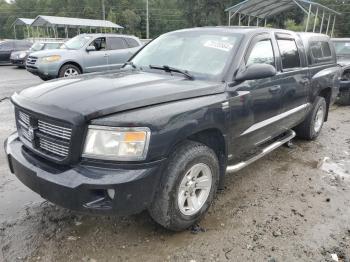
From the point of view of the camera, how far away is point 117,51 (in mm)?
11961

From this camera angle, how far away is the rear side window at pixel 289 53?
176 inches

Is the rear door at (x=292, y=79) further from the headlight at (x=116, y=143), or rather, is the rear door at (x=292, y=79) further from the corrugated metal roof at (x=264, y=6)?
the corrugated metal roof at (x=264, y=6)

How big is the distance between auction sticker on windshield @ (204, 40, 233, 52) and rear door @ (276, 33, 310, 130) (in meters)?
0.93

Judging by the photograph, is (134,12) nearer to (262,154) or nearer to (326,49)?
(326,49)

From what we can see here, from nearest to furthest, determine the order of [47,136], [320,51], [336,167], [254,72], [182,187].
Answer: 1. [47,136]
2. [182,187]
3. [254,72]
4. [336,167]
5. [320,51]

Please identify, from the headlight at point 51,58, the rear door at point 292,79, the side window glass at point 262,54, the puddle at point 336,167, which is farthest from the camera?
the headlight at point 51,58

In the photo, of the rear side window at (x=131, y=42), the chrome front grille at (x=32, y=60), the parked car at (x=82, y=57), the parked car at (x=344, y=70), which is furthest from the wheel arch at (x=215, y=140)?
the rear side window at (x=131, y=42)

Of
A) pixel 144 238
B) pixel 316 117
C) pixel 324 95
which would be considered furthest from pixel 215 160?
pixel 324 95

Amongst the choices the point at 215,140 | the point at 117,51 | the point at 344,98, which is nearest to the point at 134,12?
the point at 117,51

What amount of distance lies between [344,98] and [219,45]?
7.17m

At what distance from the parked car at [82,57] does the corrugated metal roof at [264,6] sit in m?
11.2

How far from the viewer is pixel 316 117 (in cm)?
593

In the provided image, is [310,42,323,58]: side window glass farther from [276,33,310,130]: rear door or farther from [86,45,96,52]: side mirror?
[86,45,96,52]: side mirror

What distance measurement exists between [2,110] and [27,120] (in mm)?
5818
